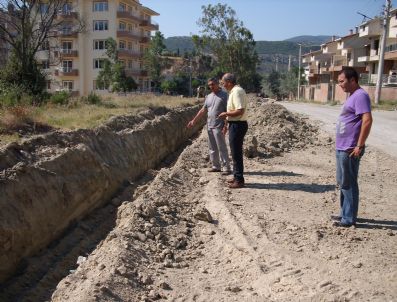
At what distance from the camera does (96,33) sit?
52.8m

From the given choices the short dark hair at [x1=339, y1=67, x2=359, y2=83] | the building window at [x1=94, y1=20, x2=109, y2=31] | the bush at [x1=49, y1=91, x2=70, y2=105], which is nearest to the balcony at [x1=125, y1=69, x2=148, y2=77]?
the building window at [x1=94, y1=20, x2=109, y2=31]

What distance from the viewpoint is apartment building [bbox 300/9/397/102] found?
48281 mm

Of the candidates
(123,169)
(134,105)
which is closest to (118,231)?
(123,169)

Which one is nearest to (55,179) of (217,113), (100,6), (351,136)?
(217,113)

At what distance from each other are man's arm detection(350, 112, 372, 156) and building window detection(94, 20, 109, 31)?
50.6m

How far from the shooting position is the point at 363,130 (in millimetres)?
5469

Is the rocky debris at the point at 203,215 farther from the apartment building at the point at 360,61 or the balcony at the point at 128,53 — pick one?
the balcony at the point at 128,53

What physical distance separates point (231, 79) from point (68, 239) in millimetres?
3856

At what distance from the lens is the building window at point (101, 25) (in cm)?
5256

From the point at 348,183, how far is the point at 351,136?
60cm

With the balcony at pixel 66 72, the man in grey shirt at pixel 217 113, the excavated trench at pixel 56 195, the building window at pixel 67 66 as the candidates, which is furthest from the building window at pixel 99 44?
the man in grey shirt at pixel 217 113

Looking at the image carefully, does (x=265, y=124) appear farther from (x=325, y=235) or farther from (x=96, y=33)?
(x=96, y=33)

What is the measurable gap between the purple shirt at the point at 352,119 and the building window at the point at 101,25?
5031 cm

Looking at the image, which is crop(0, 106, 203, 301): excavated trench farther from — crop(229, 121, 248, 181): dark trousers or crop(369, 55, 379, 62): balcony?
crop(369, 55, 379, 62): balcony
